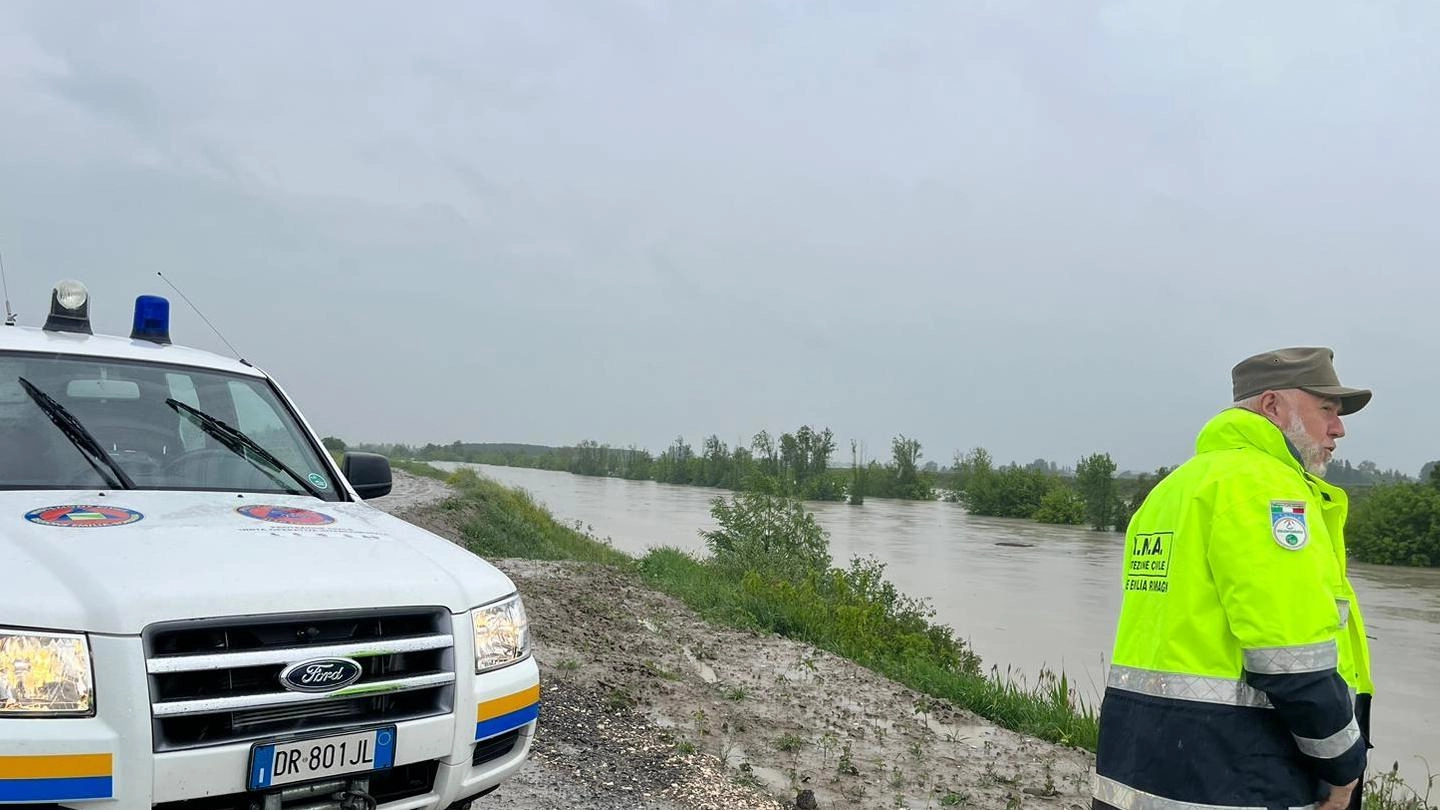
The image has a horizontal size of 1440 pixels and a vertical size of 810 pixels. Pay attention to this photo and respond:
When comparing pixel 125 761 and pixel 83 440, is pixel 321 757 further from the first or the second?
pixel 83 440

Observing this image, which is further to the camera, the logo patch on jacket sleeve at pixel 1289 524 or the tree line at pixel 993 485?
the tree line at pixel 993 485

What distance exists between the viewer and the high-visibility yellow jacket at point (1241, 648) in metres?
2.19

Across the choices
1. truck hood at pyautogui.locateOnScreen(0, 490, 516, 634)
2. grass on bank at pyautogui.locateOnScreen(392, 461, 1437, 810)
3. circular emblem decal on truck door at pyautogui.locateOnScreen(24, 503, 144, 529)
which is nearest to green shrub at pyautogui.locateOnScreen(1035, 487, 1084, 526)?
grass on bank at pyautogui.locateOnScreen(392, 461, 1437, 810)

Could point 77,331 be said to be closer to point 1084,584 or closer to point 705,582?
point 705,582

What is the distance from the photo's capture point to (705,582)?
13.8 meters

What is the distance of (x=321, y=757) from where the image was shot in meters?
2.46

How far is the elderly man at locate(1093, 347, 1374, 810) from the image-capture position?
2.20 meters

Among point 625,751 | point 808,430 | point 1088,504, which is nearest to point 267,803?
point 625,751

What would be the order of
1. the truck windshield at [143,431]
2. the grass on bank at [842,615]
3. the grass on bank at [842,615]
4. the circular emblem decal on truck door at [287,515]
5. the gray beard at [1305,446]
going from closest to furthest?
the gray beard at [1305,446] < the circular emblem decal on truck door at [287,515] < the truck windshield at [143,431] < the grass on bank at [842,615] < the grass on bank at [842,615]

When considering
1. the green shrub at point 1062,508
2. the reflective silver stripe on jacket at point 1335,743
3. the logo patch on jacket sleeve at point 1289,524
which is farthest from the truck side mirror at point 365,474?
the green shrub at point 1062,508

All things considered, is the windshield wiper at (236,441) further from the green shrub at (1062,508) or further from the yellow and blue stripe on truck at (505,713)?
the green shrub at (1062,508)

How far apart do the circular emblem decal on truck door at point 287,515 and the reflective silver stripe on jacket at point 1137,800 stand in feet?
8.01

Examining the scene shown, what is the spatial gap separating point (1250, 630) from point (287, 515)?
2.81 metres

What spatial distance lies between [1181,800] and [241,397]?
3637 mm
